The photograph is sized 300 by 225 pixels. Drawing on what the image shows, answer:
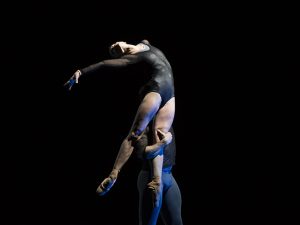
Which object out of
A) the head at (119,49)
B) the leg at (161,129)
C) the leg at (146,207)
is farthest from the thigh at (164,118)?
the head at (119,49)

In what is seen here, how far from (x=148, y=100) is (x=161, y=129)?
157 millimetres

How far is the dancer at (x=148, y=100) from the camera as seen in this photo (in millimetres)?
2131

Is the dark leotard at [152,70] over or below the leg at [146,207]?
over

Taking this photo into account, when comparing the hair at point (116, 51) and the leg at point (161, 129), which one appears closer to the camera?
the leg at point (161, 129)

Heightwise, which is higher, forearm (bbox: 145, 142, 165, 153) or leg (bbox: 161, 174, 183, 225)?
forearm (bbox: 145, 142, 165, 153)

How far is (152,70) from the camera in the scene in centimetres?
224

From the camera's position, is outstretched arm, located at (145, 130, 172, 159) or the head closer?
outstretched arm, located at (145, 130, 172, 159)

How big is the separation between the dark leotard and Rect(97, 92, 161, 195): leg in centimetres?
6

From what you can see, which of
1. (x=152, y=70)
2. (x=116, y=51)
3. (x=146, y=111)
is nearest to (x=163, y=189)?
(x=146, y=111)

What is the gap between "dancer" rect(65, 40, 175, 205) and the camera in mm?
2131

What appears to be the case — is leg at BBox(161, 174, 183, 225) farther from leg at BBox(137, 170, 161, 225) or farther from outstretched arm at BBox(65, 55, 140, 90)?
outstretched arm at BBox(65, 55, 140, 90)

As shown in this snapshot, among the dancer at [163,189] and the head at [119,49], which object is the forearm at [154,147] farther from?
the head at [119,49]

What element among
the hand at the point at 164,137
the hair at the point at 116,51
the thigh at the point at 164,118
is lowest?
the hand at the point at 164,137

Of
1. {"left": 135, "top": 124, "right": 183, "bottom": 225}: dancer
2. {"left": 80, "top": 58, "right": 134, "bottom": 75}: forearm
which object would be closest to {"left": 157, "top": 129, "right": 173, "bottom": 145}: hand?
{"left": 135, "top": 124, "right": 183, "bottom": 225}: dancer
